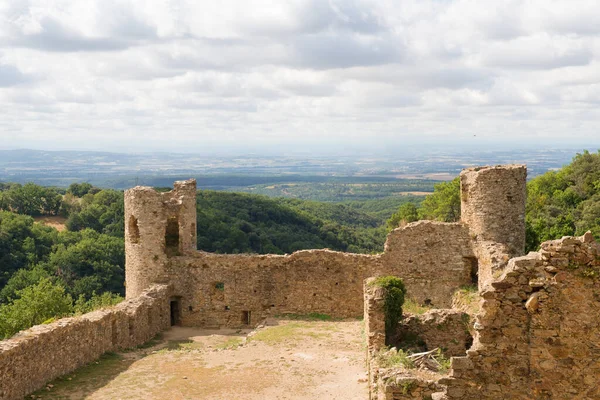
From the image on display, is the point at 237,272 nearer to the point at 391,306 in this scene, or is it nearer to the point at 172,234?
the point at 172,234

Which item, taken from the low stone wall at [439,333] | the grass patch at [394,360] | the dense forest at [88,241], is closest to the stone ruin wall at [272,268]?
the low stone wall at [439,333]

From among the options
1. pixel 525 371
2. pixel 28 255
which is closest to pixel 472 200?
pixel 525 371

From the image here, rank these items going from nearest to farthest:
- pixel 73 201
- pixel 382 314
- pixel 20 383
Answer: pixel 20 383
pixel 382 314
pixel 73 201

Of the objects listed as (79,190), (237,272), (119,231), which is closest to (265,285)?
(237,272)

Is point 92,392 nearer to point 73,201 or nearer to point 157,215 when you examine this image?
point 157,215

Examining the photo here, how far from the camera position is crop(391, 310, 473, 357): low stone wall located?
15.7m

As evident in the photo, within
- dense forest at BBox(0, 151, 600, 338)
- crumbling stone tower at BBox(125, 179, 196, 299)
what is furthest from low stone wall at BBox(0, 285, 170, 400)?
dense forest at BBox(0, 151, 600, 338)

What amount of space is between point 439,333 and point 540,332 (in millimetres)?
7731

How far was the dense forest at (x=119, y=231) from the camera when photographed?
112ft

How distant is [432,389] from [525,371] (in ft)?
6.38

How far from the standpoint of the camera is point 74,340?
679 inches

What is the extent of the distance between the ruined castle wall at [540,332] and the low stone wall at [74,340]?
9.99 metres

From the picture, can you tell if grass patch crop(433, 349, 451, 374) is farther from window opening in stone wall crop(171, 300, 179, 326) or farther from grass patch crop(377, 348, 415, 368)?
window opening in stone wall crop(171, 300, 179, 326)

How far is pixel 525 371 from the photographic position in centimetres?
831
